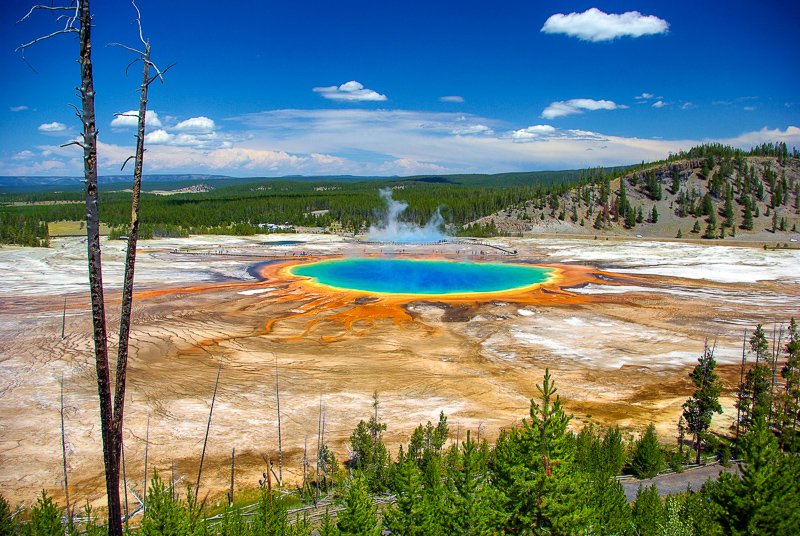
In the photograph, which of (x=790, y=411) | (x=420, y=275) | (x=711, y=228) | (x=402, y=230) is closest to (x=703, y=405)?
(x=790, y=411)

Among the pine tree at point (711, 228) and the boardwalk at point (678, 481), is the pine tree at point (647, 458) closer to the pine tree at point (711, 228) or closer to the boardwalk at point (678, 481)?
the boardwalk at point (678, 481)

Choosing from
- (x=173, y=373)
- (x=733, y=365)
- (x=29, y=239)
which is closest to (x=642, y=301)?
(x=733, y=365)

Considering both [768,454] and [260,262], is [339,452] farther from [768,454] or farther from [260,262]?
[260,262]

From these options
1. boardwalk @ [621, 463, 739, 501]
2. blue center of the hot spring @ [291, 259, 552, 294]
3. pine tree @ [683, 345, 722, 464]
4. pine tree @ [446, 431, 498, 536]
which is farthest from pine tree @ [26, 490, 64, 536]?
blue center of the hot spring @ [291, 259, 552, 294]

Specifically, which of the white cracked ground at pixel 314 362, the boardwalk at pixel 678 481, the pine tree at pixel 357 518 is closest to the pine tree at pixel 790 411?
the white cracked ground at pixel 314 362

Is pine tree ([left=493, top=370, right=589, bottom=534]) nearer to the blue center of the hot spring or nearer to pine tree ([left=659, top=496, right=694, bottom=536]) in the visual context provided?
pine tree ([left=659, top=496, right=694, bottom=536])

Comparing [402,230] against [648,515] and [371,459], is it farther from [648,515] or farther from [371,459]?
[648,515]

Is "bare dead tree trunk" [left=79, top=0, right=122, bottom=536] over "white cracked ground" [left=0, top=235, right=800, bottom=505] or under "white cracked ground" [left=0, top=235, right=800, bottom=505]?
over
